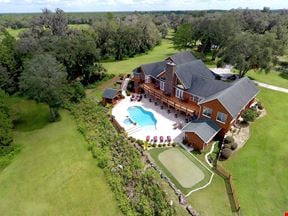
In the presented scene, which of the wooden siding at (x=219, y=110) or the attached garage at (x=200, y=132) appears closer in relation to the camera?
the attached garage at (x=200, y=132)

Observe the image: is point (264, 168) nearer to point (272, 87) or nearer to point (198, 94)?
point (198, 94)

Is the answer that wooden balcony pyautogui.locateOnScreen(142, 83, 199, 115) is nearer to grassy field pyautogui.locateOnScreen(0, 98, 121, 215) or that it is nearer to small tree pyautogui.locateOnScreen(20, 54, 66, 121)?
grassy field pyautogui.locateOnScreen(0, 98, 121, 215)

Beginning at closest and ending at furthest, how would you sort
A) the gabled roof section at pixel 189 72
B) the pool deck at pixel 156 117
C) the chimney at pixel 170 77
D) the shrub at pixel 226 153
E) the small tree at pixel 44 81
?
the shrub at pixel 226 153 < the pool deck at pixel 156 117 < the small tree at pixel 44 81 < the gabled roof section at pixel 189 72 < the chimney at pixel 170 77

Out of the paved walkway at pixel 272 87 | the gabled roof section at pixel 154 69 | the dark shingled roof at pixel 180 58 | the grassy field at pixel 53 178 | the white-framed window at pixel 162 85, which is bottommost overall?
the grassy field at pixel 53 178

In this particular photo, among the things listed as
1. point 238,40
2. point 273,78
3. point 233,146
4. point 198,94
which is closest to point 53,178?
point 233,146

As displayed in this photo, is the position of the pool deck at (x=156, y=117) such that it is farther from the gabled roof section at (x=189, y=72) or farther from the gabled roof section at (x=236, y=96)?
the gabled roof section at (x=236, y=96)

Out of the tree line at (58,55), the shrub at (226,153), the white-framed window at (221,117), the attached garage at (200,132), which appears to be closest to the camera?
the shrub at (226,153)

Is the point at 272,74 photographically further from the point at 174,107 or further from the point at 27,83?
the point at 27,83

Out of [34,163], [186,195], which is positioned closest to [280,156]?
[186,195]

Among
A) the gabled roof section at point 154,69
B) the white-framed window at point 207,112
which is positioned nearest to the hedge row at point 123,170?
the white-framed window at point 207,112
